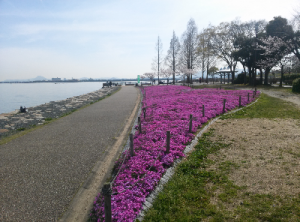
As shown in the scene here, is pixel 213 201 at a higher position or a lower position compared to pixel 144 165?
lower

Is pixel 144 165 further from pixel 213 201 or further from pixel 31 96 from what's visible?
pixel 31 96

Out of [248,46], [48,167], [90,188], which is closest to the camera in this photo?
[90,188]

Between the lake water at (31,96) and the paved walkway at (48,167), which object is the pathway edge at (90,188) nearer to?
the paved walkway at (48,167)

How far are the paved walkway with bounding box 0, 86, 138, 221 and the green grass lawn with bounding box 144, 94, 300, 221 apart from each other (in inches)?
103

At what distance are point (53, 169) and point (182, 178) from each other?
4.52 meters

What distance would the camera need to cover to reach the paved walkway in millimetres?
4898

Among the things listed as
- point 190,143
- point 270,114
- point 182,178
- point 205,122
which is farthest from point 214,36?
point 182,178

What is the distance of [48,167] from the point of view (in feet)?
22.7

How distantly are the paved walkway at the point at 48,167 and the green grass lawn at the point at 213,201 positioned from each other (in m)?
2.62

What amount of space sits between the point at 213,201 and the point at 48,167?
18.7 ft

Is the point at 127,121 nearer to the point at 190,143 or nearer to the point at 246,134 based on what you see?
the point at 190,143

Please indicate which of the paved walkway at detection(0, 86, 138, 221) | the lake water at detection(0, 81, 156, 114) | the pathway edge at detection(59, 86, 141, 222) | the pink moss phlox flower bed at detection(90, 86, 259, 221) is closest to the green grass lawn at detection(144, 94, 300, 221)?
the pink moss phlox flower bed at detection(90, 86, 259, 221)

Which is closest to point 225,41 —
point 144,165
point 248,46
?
point 248,46

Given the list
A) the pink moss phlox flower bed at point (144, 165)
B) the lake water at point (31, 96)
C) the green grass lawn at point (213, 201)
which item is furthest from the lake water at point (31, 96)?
the green grass lawn at point (213, 201)
